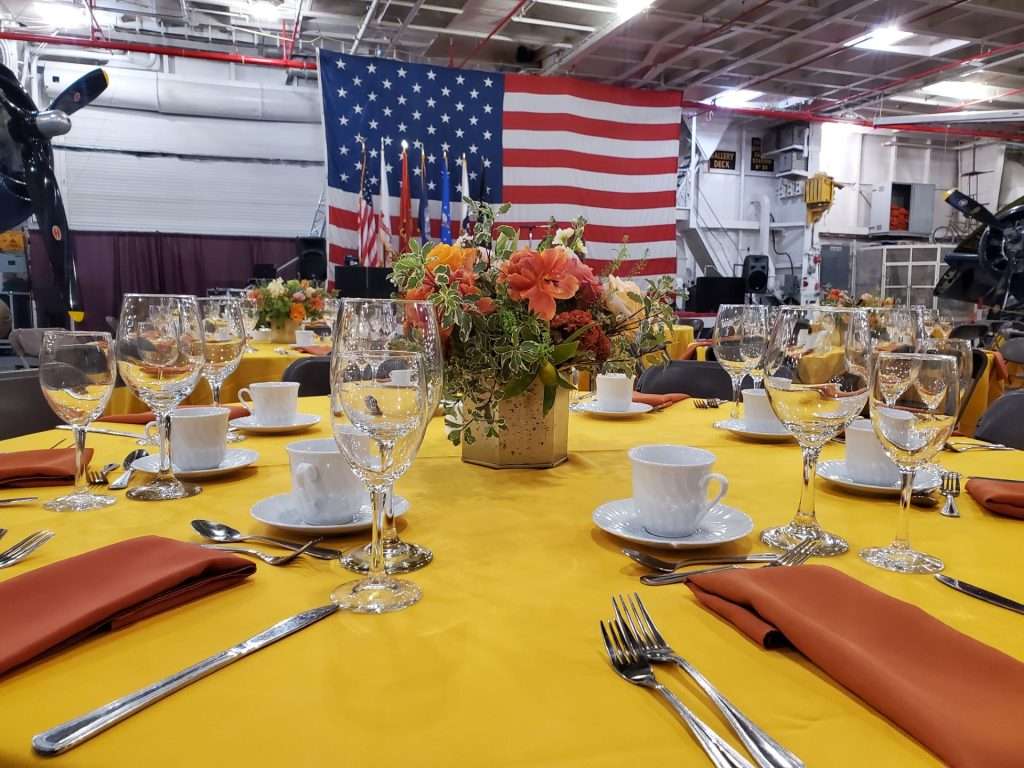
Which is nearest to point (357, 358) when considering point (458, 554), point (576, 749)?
point (458, 554)

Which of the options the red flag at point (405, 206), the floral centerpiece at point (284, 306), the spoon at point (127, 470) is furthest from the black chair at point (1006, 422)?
the red flag at point (405, 206)

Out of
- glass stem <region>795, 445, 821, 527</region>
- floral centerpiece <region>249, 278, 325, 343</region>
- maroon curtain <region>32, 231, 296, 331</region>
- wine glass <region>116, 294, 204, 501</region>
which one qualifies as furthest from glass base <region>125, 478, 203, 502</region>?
maroon curtain <region>32, 231, 296, 331</region>

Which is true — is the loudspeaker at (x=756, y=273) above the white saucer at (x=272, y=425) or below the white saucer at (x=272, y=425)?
above

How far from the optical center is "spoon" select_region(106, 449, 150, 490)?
110 centimetres

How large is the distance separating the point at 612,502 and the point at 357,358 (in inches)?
17.4

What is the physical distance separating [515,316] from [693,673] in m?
0.68

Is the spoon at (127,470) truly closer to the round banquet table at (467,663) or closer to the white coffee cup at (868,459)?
the round banquet table at (467,663)

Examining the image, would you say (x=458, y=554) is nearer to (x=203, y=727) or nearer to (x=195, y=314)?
(x=203, y=727)

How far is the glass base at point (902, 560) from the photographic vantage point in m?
0.80

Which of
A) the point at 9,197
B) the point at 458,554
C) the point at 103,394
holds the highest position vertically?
the point at 9,197

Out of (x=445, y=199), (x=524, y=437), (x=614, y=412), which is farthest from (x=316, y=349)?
(x=445, y=199)

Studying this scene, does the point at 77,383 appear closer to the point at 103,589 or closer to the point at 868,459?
the point at 103,589

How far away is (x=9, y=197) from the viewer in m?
5.95

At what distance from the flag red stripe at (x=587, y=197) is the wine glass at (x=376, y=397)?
728 cm
